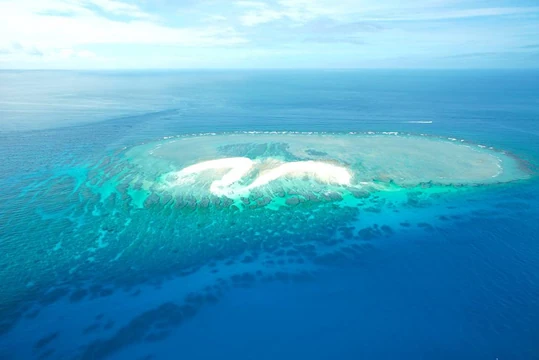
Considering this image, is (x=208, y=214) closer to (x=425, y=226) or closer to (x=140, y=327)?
(x=140, y=327)

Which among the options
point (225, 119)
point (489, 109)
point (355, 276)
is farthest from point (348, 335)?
point (489, 109)

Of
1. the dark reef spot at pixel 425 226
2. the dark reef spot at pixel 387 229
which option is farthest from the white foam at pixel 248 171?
the dark reef spot at pixel 425 226

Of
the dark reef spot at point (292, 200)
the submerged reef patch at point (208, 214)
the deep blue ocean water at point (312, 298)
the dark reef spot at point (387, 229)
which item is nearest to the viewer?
the deep blue ocean water at point (312, 298)

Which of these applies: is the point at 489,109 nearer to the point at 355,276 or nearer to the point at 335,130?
the point at 335,130

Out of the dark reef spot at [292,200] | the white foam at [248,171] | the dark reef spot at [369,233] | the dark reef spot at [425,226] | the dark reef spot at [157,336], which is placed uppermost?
the white foam at [248,171]

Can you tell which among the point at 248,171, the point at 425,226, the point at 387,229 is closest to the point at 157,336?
the point at 387,229

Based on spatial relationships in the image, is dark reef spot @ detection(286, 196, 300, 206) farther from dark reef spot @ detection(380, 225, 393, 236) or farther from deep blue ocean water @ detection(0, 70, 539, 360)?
dark reef spot @ detection(380, 225, 393, 236)

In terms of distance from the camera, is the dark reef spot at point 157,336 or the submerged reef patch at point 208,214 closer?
the dark reef spot at point 157,336

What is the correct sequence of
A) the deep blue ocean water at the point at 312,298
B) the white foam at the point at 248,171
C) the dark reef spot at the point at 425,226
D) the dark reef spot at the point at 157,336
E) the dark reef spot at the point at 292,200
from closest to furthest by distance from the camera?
the deep blue ocean water at the point at 312,298 < the dark reef spot at the point at 157,336 < the dark reef spot at the point at 425,226 < the dark reef spot at the point at 292,200 < the white foam at the point at 248,171

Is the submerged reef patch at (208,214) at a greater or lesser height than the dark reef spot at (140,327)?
greater

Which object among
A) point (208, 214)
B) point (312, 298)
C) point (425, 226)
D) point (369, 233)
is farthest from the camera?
point (208, 214)

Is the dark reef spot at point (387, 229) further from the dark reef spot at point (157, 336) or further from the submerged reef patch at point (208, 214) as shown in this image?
the dark reef spot at point (157, 336)
